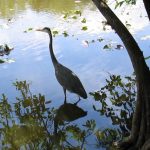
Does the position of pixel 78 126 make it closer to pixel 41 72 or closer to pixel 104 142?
pixel 104 142

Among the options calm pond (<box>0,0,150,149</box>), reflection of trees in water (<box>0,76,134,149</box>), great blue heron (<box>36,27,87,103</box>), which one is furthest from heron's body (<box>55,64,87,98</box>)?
reflection of trees in water (<box>0,76,134,149</box>)

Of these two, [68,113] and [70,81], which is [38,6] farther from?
[68,113]

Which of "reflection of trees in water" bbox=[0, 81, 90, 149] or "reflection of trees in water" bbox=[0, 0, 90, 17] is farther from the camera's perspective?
"reflection of trees in water" bbox=[0, 0, 90, 17]

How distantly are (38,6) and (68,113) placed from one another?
12771 millimetres

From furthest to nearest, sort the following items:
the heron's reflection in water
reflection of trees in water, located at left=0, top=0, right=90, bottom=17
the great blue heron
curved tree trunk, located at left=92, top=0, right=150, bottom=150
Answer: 1. reflection of trees in water, located at left=0, top=0, right=90, bottom=17
2. the great blue heron
3. the heron's reflection in water
4. curved tree trunk, located at left=92, top=0, right=150, bottom=150

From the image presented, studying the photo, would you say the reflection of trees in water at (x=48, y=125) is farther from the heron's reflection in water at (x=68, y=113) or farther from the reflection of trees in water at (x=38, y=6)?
the reflection of trees in water at (x=38, y=6)

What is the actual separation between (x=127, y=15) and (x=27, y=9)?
5578 mm

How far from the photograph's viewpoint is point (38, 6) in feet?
70.6

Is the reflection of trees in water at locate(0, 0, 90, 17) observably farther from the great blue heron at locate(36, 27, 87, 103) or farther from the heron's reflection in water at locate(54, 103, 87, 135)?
the heron's reflection in water at locate(54, 103, 87, 135)

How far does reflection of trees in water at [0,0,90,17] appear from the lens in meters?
20.2

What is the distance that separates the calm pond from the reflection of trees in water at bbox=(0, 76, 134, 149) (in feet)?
0.61

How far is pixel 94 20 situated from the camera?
1752 cm

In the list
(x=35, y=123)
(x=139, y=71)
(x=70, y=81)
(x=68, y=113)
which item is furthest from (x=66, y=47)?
(x=139, y=71)

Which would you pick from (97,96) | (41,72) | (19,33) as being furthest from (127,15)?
(97,96)
